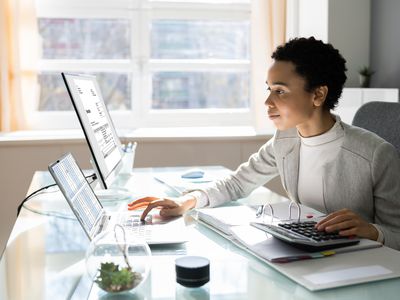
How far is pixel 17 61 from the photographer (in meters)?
3.14

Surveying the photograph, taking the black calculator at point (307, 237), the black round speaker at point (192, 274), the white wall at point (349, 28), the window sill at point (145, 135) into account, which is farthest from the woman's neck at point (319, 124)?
the white wall at point (349, 28)

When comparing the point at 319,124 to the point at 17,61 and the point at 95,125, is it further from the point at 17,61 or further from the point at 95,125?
the point at 17,61

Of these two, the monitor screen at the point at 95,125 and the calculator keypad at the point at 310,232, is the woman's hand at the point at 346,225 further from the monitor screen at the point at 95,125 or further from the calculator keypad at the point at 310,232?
the monitor screen at the point at 95,125

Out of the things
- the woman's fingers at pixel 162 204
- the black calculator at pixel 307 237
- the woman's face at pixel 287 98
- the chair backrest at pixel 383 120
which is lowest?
the woman's fingers at pixel 162 204

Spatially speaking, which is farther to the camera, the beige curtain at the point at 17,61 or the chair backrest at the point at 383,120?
the beige curtain at the point at 17,61

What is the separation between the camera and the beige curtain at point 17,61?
10.2 feet

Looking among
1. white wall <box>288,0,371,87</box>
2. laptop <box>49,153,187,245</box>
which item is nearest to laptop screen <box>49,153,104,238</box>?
laptop <box>49,153,187,245</box>

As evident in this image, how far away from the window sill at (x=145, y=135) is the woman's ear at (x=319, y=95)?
150 cm

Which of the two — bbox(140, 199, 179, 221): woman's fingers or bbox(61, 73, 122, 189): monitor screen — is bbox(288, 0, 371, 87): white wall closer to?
bbox(61, 73, 122, 189): monitor screen

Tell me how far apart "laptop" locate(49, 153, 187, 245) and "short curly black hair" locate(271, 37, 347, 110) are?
21.5 inches

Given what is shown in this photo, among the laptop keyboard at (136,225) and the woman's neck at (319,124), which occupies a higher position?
the woman's neck at (319,124)

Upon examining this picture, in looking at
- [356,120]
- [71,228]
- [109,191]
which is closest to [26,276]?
[71,228]

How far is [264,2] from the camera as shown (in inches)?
133

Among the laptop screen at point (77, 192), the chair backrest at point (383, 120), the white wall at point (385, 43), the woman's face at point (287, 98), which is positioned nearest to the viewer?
the laptop screen at point (77, 192)
